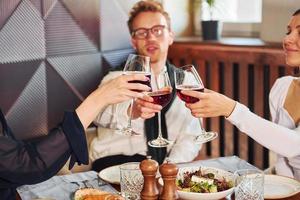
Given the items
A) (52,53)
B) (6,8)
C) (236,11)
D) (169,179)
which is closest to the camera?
(169,179)

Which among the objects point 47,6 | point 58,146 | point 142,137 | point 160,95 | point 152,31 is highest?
point 47,6

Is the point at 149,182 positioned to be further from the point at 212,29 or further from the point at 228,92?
the point at 212,29

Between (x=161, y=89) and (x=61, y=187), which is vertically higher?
(x=161, y=89)

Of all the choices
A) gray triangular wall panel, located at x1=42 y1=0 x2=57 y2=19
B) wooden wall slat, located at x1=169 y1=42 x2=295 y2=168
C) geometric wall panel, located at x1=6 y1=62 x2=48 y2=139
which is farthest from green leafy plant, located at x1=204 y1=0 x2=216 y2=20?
geometric wall panel, located at x1=6 y1=62 x2=48 y2=139

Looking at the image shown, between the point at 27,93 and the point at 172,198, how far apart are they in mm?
1483

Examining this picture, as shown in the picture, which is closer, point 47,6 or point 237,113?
point 237,113

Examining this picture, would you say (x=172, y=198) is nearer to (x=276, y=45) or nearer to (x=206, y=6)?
(x=276, y=45)

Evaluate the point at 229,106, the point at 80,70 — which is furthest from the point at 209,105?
the point at 80,70

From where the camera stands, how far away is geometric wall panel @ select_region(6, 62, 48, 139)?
8.47ft

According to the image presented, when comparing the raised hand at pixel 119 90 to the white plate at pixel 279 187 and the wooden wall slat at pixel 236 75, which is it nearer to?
the white plate at pixel 279 187

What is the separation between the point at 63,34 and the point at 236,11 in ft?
4.29

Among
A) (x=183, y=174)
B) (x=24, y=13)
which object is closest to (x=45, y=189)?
(x=183, y=174)

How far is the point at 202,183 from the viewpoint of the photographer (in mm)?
1607

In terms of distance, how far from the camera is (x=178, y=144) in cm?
264
